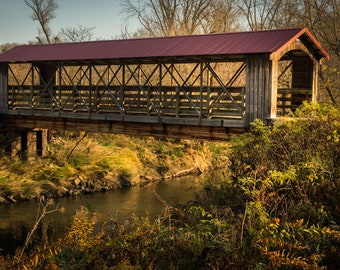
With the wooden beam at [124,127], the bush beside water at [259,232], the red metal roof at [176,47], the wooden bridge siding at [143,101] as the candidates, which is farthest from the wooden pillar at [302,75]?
the bush beside water at [259,232]

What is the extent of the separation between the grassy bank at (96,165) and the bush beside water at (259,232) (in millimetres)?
7979

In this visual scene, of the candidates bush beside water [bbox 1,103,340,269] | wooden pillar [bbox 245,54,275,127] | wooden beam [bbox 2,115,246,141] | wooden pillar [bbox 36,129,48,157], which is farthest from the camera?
wooden pillar [bbox 36,129,48,157]

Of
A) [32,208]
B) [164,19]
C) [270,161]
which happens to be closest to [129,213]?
[32,208]

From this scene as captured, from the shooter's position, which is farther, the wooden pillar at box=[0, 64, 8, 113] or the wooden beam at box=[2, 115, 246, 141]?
the wooden pillar at box=[0, 64, 8, 113]

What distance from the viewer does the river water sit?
1445cm

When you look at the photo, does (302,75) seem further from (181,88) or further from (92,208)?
(92,208)

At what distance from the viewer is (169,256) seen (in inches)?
314

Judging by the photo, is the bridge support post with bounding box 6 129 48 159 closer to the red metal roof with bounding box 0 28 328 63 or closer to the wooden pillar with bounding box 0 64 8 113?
the wooden pillar with bounding box 0 64 8 113

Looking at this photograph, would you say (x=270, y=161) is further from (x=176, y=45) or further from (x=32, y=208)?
(x=32, y=208)

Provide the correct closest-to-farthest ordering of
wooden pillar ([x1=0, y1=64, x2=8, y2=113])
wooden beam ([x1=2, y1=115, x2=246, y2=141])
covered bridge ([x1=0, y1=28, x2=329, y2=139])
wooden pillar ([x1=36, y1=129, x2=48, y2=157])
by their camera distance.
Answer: covered bridge ([x1=0, y1=28, x2=329, y2=139]) → wooden beam ([x1=2, y1=115, x2=246, y2=141]) → wooden pillar ([x1=0, y1=64, x2=8, y2=113]) → wooden pillar ([x1=36, y1=129, x2=48, y2=157])

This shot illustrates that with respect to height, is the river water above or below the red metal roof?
below

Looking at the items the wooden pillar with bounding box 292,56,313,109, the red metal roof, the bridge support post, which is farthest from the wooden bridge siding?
the wooden pillar with bounding box 292,56,313,109

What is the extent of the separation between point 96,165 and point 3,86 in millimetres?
4836

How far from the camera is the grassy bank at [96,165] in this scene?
19.4 meters
